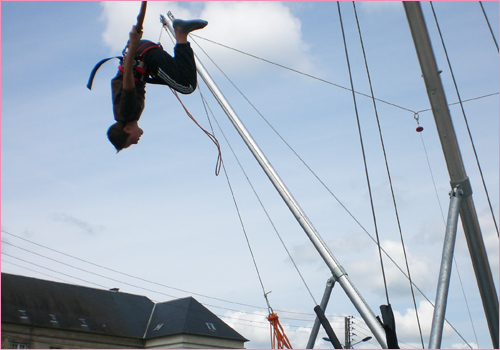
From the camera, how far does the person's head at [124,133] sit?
422cm

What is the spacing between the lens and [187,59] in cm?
453

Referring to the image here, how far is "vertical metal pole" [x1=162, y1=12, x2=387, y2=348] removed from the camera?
5.62m

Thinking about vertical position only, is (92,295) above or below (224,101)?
above

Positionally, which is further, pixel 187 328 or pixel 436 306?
pixel 187 328

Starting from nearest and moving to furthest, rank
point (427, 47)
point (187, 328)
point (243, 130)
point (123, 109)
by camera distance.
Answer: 1. point (123, 109)
2. point (427, 47)
3. point (243, 130)
4. point (187, 328)

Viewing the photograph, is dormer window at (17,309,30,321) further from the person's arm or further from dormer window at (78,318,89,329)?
the person's arm

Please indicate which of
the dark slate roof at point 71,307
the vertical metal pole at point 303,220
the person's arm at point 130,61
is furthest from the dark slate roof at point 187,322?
the person's arm at point 130,61

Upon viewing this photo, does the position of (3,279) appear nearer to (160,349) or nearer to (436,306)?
(160,349)

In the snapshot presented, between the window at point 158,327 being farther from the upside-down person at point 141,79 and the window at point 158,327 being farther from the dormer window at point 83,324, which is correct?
the upside-down person at point 141,79

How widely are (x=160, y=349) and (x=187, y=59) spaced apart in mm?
39967

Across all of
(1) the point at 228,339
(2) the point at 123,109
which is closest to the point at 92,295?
(1) the point at 228,339

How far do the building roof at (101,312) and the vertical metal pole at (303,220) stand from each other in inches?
1326

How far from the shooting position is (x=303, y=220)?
636cm

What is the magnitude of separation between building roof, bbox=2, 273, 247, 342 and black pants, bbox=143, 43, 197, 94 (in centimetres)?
3587
